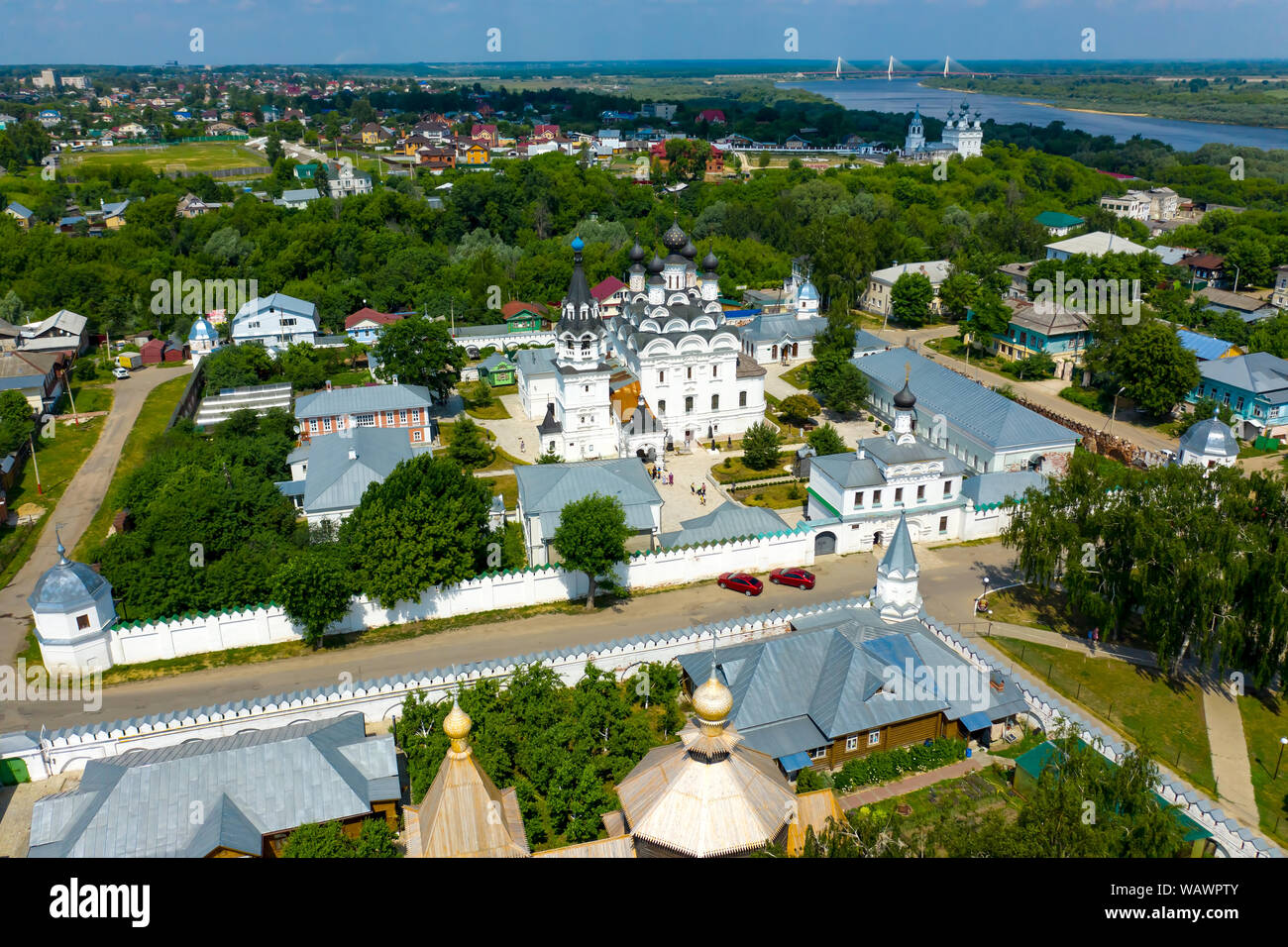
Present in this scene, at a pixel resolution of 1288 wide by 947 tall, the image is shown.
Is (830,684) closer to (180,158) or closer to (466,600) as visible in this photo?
(466,600)

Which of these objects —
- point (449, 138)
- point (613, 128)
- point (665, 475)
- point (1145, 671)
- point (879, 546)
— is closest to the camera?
point (1145, 671)

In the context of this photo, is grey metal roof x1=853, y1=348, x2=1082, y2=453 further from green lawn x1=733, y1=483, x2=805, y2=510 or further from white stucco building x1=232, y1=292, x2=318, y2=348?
white stucco building x1=232, y1=292, x2=318, y2=348

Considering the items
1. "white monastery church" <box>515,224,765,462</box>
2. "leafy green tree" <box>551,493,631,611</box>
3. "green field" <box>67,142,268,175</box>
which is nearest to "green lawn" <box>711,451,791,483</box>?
"white monastery church" <box>515,224,765,462</box>

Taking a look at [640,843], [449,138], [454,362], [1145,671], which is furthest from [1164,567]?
[449,138]

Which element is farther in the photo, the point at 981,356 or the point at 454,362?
the point at 981,356

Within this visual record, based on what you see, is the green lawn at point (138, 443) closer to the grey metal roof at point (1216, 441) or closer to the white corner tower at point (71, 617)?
the white corner tower at point (71, 617)

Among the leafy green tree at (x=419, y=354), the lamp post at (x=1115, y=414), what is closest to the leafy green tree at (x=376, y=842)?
the leafy green tree at (x=419, y=354)

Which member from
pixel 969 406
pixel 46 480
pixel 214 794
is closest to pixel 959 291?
pixel 969 406

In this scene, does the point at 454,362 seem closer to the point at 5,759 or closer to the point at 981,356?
the point at 5,759
